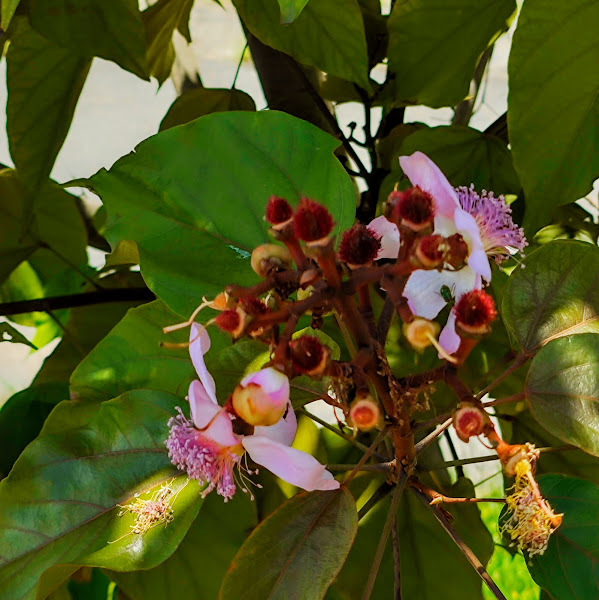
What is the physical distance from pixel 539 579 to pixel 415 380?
0.13 metres

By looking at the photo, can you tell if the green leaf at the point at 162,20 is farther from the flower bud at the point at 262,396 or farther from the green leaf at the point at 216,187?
the flower bud at the point at 262,396

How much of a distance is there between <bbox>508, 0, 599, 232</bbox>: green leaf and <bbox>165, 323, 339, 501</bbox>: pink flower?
0.23 metres

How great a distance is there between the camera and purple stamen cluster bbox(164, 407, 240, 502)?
0.36 m

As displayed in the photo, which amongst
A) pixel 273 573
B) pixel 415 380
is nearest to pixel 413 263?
pixel 415 380

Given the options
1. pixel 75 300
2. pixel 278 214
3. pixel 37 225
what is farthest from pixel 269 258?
pixel 37 225

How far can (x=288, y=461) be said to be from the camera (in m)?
0.30

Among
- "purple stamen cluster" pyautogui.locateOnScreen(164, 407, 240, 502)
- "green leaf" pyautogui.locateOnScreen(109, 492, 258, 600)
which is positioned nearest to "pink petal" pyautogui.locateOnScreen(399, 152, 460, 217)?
"purple stamen cluster" pyautogui.locateOnScreen(164, 407, 240, 502)

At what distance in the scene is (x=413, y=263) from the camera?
0.29 meters

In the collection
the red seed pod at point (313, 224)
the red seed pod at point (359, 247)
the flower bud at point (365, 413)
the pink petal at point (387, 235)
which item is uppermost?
the pink petal at point (387, 235)

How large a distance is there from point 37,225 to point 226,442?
0.55 meters

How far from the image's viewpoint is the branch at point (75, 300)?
63 centimetres

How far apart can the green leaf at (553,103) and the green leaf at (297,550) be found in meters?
0.22

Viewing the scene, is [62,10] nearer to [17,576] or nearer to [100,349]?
[100,349]

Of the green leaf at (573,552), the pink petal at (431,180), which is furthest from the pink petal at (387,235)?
the green leaf at (573,552)
